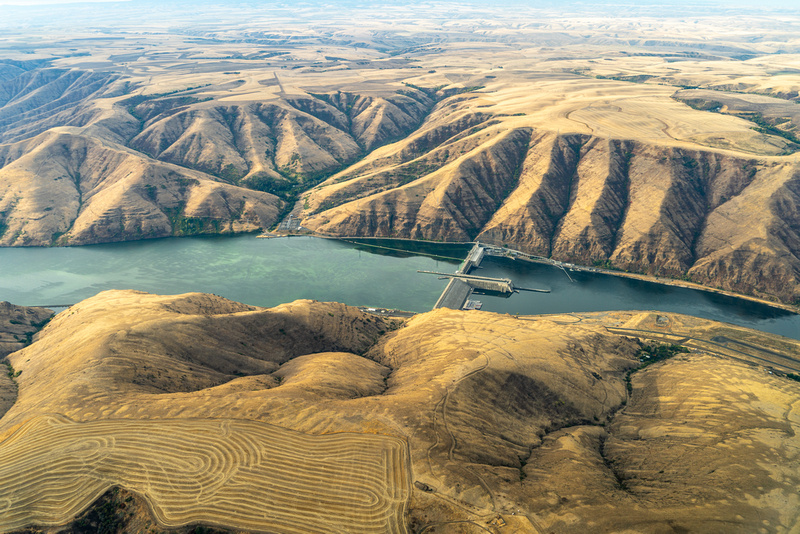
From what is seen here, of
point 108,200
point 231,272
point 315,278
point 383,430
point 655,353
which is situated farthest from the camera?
point 108,200

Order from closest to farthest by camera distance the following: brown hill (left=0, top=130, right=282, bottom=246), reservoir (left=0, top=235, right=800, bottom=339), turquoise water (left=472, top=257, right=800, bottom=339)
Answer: turquoise water (left=472, top=257, right=800, bottom=339) → reservoir (left=0, top=235, right=800, bottom=339) → brown hill (left=0, top=130, right=282, bottom=246)

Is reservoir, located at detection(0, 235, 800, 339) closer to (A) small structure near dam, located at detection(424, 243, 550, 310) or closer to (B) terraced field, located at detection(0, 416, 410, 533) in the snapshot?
(A) small structure near dam, located at detection(424, 243, 550, 310)

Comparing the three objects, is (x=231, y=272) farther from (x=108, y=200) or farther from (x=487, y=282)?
(x=487, y=282)

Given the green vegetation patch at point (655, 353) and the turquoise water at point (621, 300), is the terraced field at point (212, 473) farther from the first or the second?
the turquoise water at point (621, 300)

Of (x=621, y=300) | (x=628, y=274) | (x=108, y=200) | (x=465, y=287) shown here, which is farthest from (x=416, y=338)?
(x=108, y=200)

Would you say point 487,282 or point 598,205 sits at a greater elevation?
point 598,205

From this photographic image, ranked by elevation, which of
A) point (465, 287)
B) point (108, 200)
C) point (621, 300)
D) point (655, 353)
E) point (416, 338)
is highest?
point (108, 200)

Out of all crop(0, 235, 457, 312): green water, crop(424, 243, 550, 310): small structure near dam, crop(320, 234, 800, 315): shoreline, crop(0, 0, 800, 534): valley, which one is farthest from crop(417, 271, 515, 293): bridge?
crop(320, 234, 800, 315): shoreline
